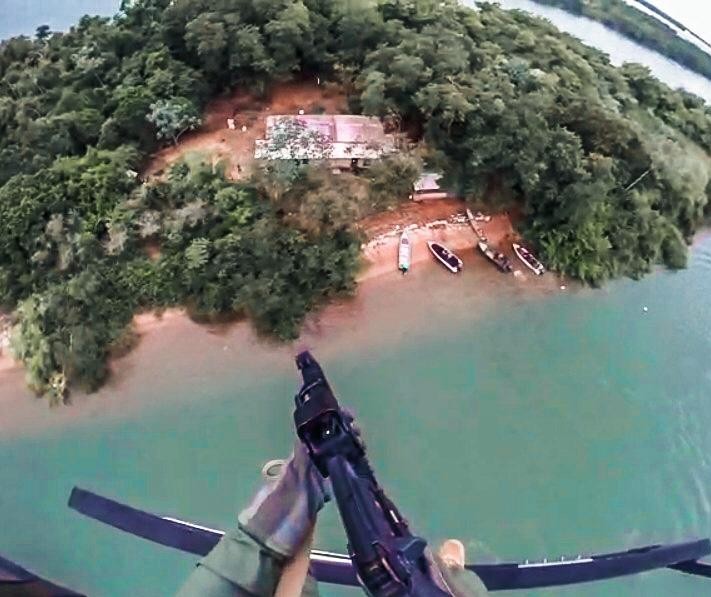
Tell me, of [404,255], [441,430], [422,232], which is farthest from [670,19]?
[441,430]

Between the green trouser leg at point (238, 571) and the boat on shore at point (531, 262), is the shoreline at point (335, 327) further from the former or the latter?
the green trouser leg at point (238, 571)

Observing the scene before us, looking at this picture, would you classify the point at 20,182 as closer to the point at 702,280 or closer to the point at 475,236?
the point at 475,236

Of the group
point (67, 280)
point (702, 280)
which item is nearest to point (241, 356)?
point (67, 280)

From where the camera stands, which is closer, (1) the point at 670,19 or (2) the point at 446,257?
(2) the point at 446,257

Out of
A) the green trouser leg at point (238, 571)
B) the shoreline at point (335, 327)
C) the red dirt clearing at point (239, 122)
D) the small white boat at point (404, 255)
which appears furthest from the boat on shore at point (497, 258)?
the green trouser leg at point (238, 571)

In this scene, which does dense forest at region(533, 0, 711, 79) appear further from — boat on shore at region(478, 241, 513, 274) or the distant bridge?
boat on shore at region(478, 241, 513, 274)

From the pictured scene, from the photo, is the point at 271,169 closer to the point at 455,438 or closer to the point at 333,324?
the point at 333,324
